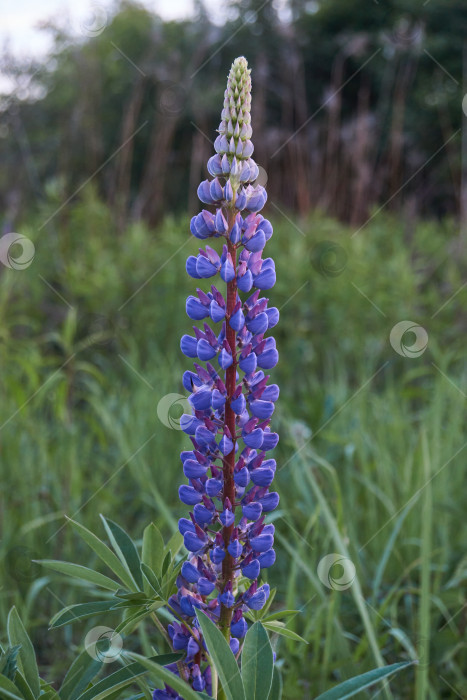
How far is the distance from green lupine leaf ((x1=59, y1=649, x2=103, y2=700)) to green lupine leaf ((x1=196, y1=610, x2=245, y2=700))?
235 mm

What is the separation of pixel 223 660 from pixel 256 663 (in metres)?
0.06

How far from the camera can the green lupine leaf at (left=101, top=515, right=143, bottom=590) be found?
1049 mm

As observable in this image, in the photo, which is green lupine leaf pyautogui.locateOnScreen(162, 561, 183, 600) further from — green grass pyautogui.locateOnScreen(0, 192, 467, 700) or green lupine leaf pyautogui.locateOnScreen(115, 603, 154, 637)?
green grass pyautogui.locateOnScreen(0, 192, 467, 700)

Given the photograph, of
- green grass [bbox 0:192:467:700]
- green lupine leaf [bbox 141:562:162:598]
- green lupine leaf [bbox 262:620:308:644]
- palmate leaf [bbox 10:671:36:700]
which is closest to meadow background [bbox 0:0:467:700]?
green grass [bbox 0:192:467:700]

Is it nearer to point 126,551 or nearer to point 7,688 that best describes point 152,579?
point 126,551

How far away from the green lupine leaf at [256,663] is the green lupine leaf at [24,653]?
27 centimetres

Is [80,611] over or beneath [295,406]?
beneath

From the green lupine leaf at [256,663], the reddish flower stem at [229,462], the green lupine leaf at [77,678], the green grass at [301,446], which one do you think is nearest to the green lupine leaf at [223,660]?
the green lupine leaf at [256,663]

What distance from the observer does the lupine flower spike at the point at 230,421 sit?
0.93 m

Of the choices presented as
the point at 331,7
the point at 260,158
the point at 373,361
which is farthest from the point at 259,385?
the point at 331,7

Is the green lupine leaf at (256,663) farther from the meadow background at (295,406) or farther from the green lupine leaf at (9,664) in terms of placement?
the meadow background at (295,406)

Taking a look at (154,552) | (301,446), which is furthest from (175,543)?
(301,446)

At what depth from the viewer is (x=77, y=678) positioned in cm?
95

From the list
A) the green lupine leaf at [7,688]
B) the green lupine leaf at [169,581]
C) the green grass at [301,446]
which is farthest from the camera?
the green grass at [301,446]
